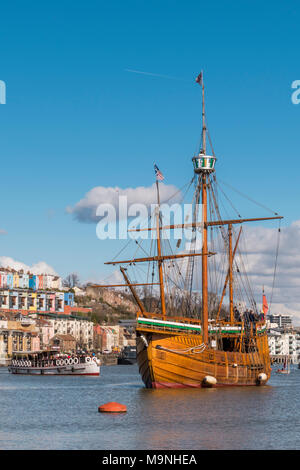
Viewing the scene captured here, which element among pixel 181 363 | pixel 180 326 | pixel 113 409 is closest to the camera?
pixel 113 409

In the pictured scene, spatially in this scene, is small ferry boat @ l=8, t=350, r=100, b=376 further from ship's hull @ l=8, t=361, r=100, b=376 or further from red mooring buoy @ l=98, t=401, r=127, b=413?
red mooring buoy @ l=98, t=401, r=127, b=413

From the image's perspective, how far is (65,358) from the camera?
152750mm

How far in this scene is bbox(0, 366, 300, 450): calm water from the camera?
43.8 m

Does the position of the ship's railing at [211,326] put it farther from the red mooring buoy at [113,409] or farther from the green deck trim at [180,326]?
the red mooring buoy at [113,409]

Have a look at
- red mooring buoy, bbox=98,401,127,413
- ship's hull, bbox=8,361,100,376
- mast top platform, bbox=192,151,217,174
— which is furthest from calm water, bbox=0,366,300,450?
ship's hull, bbox=8,361,100,376

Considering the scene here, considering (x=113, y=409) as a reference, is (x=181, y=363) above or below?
above

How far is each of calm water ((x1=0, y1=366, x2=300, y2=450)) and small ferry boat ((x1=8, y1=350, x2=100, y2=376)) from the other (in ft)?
214

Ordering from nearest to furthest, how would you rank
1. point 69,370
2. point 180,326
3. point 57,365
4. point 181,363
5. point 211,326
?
1. point 181,363
2. point 180,326
3. point 211,326
4. point 69,370
5. point 57,365

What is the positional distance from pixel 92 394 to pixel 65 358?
6594 cm

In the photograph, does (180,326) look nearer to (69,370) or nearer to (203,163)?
(203,163)

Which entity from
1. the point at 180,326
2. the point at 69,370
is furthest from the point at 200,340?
the point at 69,370

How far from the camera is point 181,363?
267 feet

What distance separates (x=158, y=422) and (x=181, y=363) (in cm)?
2800
